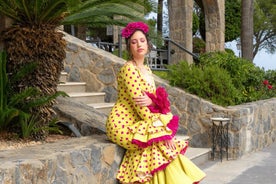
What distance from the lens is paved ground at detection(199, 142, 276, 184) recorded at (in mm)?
5008

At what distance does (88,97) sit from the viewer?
6.37 metres

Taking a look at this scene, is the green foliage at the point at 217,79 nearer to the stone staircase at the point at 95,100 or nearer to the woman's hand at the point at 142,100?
the stone staircase at the point at 95,100

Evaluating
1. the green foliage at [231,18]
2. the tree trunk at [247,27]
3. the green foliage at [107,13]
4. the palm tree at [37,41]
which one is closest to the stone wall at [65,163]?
the palm tree at [37,41]

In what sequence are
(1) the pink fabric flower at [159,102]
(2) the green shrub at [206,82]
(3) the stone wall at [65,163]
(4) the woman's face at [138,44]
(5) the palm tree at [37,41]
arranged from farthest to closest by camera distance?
(2) the green shrub at [206,82], (5) the palm tree at [37,41], (4) the woman's face at [138,44], (1) the pink fabric flower at [159,102], (3) the stone wall at [65,163]

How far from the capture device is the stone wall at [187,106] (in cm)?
637

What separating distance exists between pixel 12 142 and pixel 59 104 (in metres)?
1.24

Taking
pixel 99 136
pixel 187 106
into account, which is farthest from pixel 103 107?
pixel 99 136

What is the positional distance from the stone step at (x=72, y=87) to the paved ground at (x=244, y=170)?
232 cm

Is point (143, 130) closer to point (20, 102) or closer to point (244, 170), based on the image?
point (20, 102)

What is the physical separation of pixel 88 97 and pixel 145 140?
10.2 feet

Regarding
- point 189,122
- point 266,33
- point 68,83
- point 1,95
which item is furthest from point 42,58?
point 266,33

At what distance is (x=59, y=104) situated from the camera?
500 centimetres

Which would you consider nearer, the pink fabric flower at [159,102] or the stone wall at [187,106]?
the pink fabric flower at [159,102]

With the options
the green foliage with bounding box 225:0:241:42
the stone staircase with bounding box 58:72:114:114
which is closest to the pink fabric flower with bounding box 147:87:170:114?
the stone staircase with bounding box 58:72:114:114
